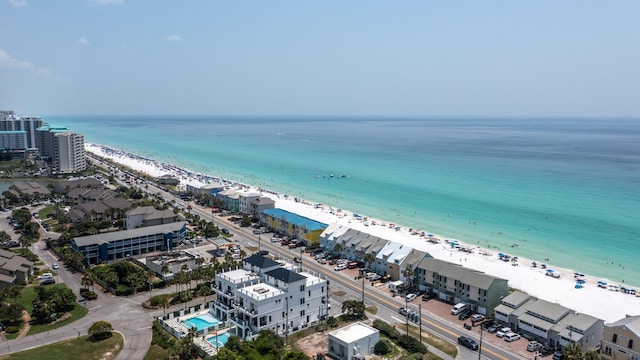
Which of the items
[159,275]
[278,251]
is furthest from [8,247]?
[278,251]

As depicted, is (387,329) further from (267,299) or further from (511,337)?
(267,299)

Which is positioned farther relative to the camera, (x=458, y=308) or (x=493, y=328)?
(x=458, y=308)

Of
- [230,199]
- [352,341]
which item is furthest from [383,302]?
[230,199]

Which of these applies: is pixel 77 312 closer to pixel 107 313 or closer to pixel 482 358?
pixel 107 313

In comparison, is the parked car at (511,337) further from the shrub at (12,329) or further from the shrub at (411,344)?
the shrub at (12,329)

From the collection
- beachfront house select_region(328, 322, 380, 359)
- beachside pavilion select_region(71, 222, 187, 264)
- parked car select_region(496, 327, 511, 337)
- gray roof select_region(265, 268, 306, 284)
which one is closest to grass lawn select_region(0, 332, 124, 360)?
gray roof select_region(265, 268, 306, 284)

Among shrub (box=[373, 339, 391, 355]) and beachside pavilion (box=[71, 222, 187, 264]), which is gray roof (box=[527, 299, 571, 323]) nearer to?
shrub (box=[373, 339, 391, 355])
